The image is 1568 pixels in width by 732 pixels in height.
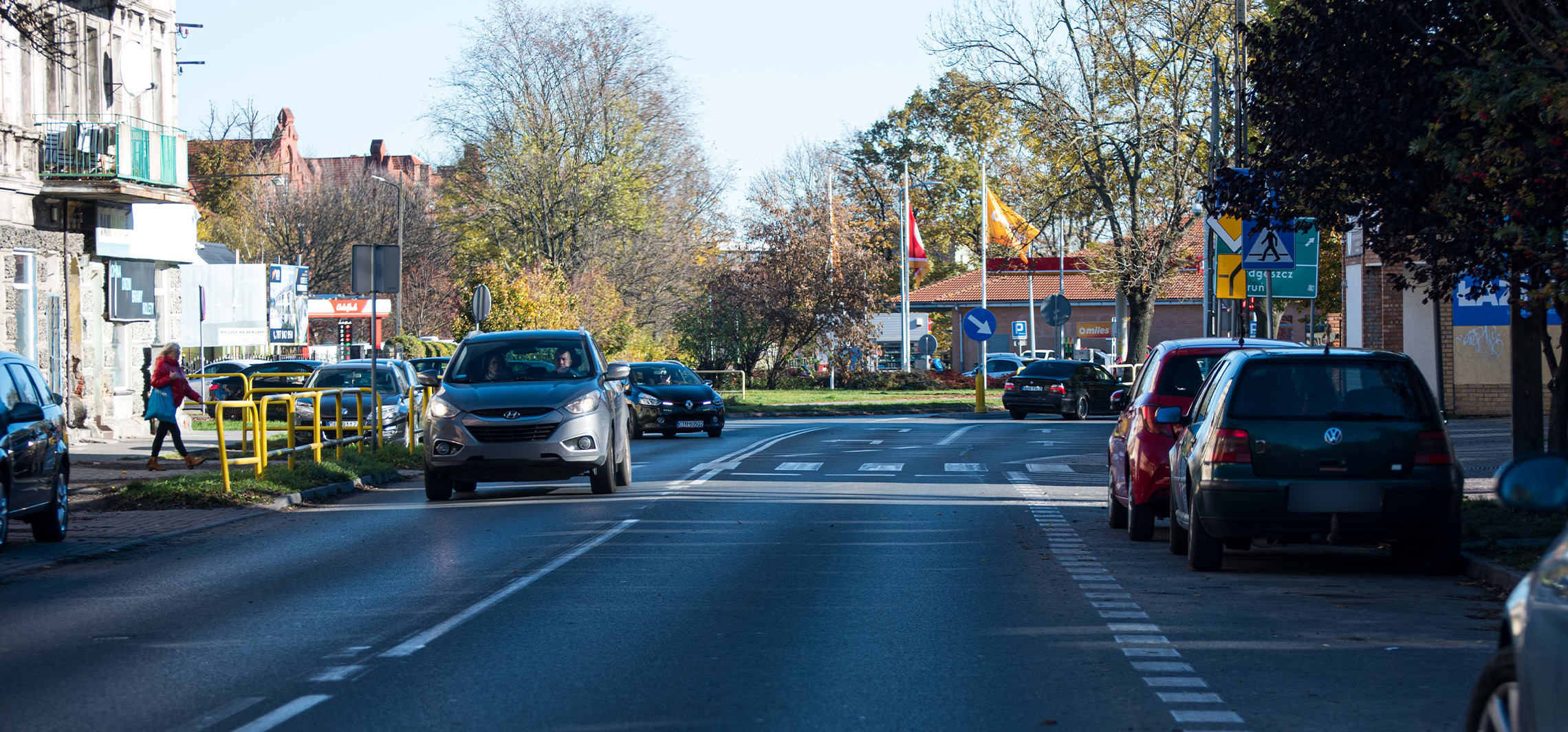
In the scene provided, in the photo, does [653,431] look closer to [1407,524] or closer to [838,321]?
[1407,524]

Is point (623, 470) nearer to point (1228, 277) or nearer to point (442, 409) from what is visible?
point (442, 409)

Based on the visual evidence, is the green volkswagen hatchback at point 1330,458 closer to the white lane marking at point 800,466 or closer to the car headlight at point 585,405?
the car headlight at point 585,405

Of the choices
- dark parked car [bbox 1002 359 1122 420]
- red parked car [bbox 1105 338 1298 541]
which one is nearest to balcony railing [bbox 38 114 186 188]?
red parked car [bbox 1105 338 1298 541]

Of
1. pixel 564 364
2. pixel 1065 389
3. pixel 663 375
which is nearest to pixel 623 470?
pixel 564 364

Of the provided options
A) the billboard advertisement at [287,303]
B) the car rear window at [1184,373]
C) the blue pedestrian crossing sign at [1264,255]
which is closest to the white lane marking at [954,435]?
the blue pedestrian crossing sign at [1264,255]

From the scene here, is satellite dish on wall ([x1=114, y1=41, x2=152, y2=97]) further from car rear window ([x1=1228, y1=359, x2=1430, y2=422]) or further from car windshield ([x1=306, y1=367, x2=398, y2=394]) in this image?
car rear window ([x1=1228, y1=359, x2=1430, y2=422])

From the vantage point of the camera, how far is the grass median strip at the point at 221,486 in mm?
16078

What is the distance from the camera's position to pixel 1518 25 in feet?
34.9

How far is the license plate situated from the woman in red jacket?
1460cm

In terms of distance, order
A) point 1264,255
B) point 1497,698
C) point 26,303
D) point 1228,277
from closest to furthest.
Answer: point 1497,698, point 1264,255, point 1228,277, point 26,303

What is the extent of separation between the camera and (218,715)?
20.5ft

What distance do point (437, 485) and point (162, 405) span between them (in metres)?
5.55

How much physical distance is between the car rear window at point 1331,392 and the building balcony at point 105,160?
21.0 m

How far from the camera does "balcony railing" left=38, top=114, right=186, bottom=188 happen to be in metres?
25.4
